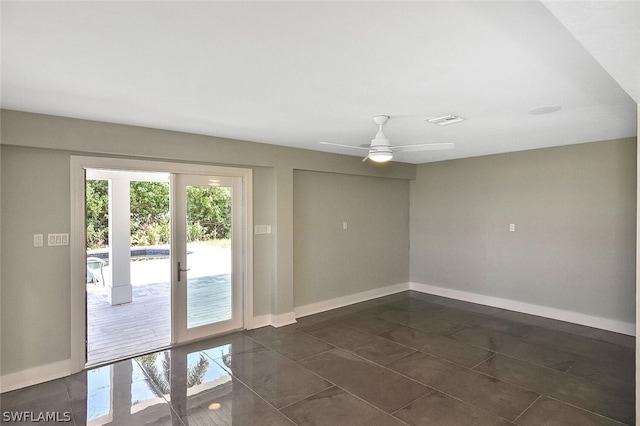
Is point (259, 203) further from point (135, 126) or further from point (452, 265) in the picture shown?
point (452, 265)

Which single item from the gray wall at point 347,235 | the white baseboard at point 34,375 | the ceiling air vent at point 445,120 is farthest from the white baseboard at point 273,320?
the ceiling air vent at point 445,120

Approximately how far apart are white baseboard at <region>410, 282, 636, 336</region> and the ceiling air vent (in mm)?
3462

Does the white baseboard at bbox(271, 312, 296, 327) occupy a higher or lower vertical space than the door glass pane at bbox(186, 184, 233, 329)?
lower

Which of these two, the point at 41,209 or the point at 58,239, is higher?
the point at 41,209

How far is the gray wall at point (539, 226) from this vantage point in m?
4.60

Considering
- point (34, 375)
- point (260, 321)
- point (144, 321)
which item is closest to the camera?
point (34, 375)

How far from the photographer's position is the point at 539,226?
5281 millimetres

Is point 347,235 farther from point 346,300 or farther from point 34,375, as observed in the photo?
point 34,375

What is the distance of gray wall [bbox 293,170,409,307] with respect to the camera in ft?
18.0

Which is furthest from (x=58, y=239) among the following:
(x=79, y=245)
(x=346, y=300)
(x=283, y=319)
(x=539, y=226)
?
(x=539, y=226)

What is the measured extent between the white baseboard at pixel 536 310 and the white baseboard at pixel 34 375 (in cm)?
556

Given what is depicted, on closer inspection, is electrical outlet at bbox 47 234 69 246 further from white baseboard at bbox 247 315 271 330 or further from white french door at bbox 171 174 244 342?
white baseboard at bbox 247 315 271 330

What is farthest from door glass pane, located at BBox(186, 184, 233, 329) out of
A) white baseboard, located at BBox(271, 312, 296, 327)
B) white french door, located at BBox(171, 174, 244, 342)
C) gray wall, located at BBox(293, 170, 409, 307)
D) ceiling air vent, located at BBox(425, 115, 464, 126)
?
ceiling air vent, located at BBox(425, 115, 464, 126)

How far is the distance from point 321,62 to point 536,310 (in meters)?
5.09
